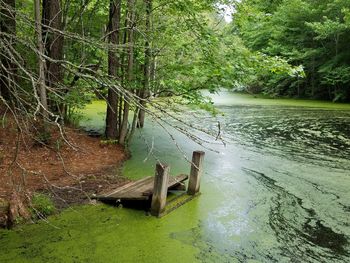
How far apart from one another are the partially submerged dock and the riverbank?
0.37m

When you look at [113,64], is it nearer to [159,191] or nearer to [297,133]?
[159,191]

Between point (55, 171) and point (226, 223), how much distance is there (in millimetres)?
2568

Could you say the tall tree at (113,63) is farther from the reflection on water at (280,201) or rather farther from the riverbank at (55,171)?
the reflection on water at (280,201)

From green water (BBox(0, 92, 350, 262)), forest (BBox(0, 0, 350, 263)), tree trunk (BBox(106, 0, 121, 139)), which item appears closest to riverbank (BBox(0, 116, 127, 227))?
forest (BBox(0, 0, 350, 263))

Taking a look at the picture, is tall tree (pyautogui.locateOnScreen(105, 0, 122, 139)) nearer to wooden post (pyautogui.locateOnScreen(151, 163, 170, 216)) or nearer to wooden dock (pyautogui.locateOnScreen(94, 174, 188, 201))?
wooden dock (pyautogui.locateOnScreen(94, 174, 188, 201))

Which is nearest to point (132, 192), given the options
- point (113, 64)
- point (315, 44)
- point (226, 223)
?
point (226, 223)

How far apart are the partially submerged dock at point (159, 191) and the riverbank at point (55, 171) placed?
370 mm

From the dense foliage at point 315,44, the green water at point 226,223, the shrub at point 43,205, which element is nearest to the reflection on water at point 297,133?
the green water at point 226,223

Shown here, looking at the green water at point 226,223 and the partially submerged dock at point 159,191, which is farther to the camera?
the partially submerged dock at point 159,191

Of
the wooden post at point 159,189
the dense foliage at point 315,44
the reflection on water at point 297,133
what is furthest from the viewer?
the dense foliage at point 315,44

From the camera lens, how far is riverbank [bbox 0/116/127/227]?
3.86 m

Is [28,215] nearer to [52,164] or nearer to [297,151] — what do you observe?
[52,164]

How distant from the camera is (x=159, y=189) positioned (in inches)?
160

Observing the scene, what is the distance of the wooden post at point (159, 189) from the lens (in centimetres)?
399
